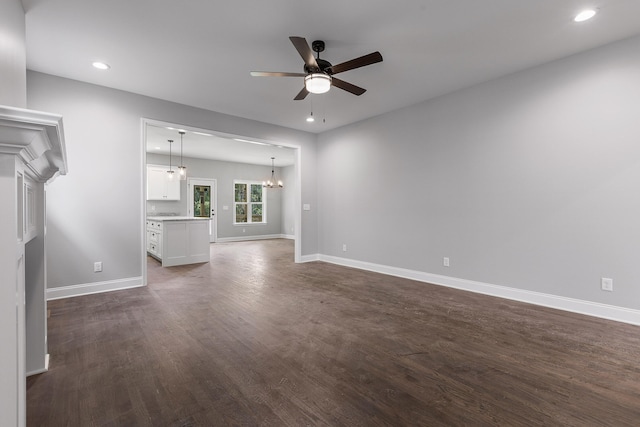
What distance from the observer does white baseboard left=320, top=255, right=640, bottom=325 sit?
297cm

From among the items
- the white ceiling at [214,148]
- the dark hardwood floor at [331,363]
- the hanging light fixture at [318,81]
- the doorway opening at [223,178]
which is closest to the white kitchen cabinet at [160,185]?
the doorway opening at [223,178]

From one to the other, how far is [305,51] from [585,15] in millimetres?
2502

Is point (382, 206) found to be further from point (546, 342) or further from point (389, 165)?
point (546, 342)

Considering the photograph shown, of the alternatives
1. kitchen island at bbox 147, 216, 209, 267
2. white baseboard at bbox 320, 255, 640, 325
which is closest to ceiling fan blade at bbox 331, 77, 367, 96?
white baseboard at bbox 320, 255, 640, 325

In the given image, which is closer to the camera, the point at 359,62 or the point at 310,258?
the point at 359,62

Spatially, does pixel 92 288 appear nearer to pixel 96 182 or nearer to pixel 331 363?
pixel 96 182

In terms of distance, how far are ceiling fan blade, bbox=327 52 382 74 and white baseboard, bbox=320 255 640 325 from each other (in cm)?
320

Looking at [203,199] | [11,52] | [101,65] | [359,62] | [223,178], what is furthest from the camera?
[223,178]

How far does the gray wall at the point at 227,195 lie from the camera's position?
8.82m

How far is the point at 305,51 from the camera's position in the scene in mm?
2535

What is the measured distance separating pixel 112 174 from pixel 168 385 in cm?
335

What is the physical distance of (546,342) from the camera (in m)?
2.49

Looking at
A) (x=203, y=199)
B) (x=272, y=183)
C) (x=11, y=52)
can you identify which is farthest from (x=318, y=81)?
(x=272, y=183)

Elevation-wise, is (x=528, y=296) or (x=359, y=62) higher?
(x=359, y=62)
